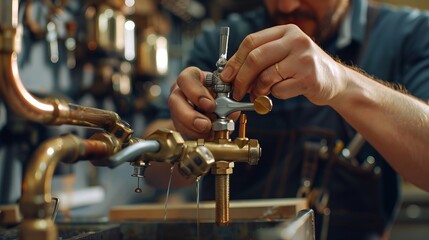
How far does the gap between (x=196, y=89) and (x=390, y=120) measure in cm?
41

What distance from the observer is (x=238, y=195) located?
1506mm

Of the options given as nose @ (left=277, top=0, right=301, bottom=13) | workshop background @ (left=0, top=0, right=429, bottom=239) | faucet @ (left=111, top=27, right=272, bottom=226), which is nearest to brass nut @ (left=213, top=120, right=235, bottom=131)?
faucet @ (left=111, top=27, right=272, bottom=226)

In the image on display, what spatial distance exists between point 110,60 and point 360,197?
0.99 meters

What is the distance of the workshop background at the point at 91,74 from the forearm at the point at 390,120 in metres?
0.56

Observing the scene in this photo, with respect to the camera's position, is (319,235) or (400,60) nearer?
(319,235)

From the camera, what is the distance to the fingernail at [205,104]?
30.9 inches

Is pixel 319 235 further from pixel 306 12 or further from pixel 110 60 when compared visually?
pixel 110 60

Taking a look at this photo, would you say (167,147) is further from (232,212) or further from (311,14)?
(311,14)

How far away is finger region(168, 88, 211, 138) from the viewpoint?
0.80 meters

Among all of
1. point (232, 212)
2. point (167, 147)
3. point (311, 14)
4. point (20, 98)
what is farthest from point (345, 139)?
point (20, 98)

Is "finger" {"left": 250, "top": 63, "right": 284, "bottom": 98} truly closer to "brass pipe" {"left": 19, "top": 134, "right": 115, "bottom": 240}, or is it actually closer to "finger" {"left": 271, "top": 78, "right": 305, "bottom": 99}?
"finger" {"left": 271, "top": 78, "right": 305, "bottom": 99}

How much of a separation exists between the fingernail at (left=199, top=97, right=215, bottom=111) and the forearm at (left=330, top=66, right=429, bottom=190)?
25 cm

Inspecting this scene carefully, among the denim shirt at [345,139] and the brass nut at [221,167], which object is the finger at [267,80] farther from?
the denim shirt at [345,139]

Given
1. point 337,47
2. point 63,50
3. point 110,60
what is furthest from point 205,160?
point 110,60
